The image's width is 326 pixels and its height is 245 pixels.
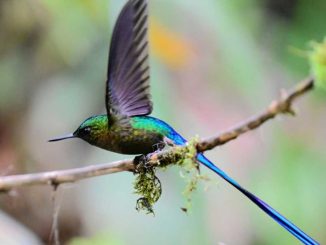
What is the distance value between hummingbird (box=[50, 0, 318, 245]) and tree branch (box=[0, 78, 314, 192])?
0.12ft

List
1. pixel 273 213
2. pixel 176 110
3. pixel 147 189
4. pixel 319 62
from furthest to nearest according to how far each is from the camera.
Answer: pixel 176 110
pixel 147 189
pixel 273 213
pixel 319 62

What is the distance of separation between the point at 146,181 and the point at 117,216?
1.18m

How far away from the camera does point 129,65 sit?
48.8 inches

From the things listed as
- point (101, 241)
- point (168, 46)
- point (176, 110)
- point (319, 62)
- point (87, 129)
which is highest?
point (168, 46)

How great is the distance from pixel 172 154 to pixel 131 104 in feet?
0.38

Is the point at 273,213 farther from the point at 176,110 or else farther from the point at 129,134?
the point at 176,110

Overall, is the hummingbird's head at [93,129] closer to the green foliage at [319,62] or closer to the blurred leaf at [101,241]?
the green foliage at [319,62]

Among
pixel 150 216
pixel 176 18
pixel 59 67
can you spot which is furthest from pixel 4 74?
pixel 150 216

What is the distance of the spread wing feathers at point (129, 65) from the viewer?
123 centimetres

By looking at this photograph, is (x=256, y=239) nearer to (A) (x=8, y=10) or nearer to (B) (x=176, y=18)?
(B) (x=176, y=18)

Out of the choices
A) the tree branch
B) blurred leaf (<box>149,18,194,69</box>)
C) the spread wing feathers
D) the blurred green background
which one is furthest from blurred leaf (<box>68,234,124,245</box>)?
the spread wing feathers

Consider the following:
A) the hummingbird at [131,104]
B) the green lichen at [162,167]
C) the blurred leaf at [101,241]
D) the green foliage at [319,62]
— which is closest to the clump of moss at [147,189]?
the green lichen at [162,167]

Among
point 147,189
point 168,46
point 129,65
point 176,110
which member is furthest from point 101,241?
point 129,65

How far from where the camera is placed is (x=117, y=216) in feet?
8.57
